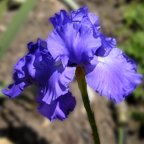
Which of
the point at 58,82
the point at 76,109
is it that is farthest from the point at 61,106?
the point at 76,109

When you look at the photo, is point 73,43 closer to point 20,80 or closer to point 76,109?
point 20,80

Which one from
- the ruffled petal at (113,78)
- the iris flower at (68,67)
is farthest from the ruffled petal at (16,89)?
the ruffled petal at (113,78)

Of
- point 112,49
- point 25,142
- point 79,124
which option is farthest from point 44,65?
point 79,124

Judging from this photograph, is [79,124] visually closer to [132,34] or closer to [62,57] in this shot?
[132,34]

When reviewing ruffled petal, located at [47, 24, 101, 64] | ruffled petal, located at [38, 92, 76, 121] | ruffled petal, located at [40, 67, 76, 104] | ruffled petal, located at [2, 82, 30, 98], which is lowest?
ruffled petal, located at [38, 92, 76, 121]

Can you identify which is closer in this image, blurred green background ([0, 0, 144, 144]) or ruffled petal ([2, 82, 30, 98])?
ruffled petal ([2, 82, 30, 98])

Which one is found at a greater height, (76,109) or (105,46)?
(105,46)

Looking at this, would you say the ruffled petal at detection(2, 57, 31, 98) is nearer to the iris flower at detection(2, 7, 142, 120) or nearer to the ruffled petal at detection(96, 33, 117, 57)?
the iris flower at detection(2, 7, 142, 120)

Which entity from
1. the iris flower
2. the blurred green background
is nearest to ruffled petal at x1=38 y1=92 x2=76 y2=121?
the iris flower
